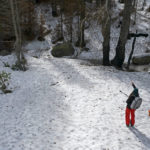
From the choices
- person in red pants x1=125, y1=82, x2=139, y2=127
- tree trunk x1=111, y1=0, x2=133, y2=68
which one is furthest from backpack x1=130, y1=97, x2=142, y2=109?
tree trunk x1=111, y1=0, x2=133, y2=68

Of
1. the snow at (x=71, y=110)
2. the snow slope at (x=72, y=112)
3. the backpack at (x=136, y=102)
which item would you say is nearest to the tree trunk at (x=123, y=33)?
the snow at (x=71, y=110)

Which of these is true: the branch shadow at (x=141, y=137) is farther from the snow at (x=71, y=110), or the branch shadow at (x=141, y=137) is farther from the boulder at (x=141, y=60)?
the boulder at (x=141, y=60)

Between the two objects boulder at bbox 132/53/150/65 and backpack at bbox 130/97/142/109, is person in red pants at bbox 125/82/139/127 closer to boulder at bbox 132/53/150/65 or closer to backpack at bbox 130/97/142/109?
backpack at bbox 130/97/142/109

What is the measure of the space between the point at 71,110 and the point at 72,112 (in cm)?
18

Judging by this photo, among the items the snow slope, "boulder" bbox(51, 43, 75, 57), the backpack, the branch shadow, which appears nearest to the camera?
the branch shadow

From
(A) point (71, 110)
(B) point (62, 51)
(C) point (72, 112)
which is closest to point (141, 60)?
(B) point (62, 51)

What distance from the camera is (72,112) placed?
8211 millimetres

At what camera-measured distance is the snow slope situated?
5900 mm

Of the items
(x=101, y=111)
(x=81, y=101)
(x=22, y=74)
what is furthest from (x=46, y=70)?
(x=101, y=111)

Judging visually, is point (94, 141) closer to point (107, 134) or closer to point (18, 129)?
point (107, 134)

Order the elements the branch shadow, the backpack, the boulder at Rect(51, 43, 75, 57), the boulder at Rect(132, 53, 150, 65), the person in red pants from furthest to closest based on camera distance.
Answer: the boulder at Rect(51, 43, 75, 57) → the boulder at Rect(132, 53, 150, 65) → the person in red pants → the backpack → the branch shadow

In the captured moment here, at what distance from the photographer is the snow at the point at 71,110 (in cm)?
591

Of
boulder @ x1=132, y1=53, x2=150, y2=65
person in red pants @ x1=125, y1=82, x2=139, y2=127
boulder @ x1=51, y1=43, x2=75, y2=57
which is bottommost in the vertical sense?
boulder @ x1=132, y1=53, x2=150, y2=65

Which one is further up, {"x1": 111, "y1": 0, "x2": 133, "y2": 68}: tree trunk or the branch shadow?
{"x1": 111, "y1": 0, "x2": 133, "y2": 68}: tree trunk
